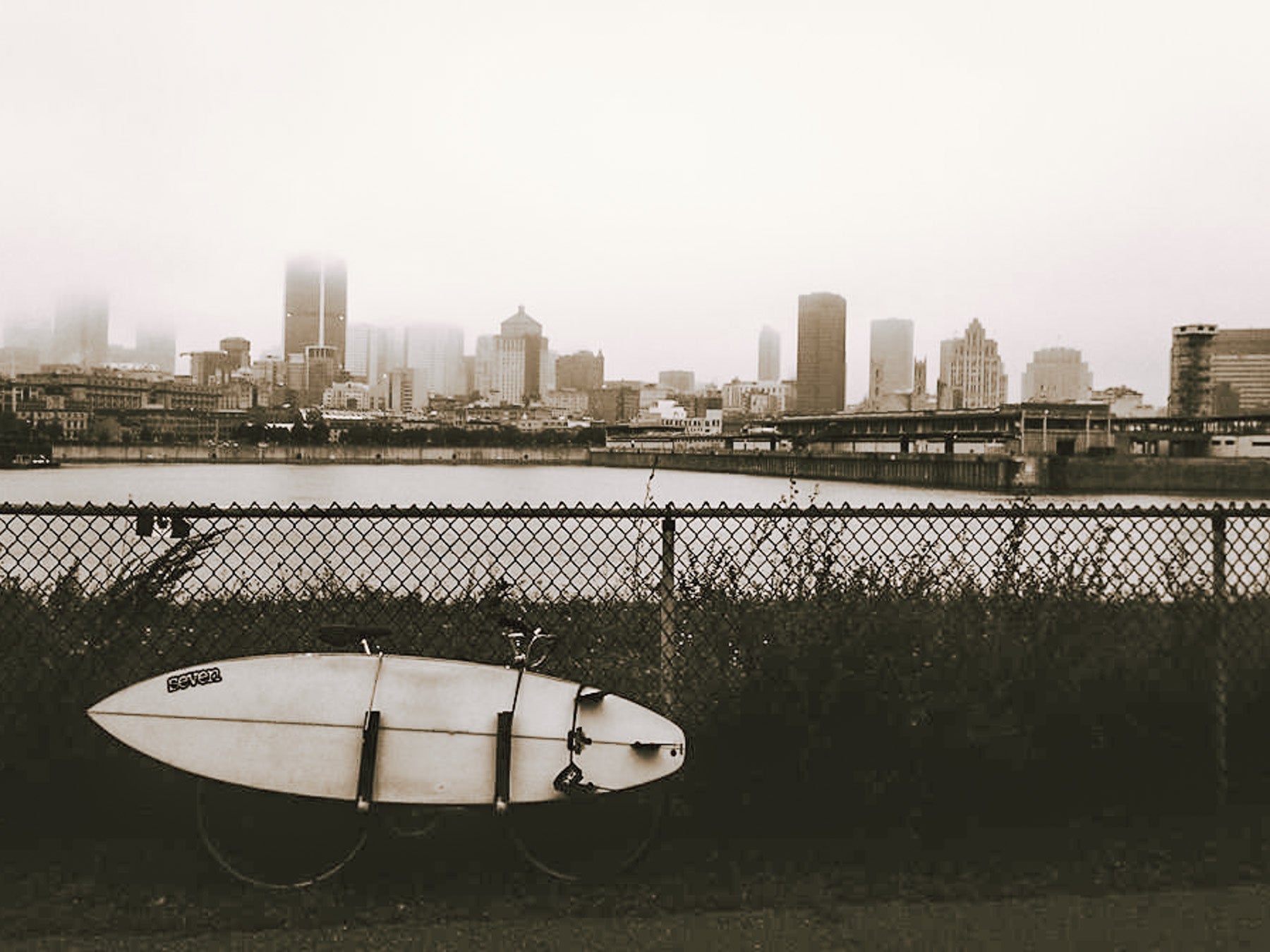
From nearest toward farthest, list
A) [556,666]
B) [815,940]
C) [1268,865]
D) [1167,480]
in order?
[815,940] < [1268,865] < [556,666] < [1167,480]

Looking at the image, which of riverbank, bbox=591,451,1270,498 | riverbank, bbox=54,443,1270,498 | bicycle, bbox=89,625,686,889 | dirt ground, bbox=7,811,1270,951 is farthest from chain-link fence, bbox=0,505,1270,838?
riverbank, bbox=591,451,1270,498

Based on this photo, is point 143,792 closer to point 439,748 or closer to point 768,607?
point 439,748

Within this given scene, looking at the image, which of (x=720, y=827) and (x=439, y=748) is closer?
(x=439, y=748)

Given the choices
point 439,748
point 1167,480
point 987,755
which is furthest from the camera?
point 1167,480

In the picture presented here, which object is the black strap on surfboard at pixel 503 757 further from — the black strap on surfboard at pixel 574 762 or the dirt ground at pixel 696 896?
the dirt ground at pixel 696 896

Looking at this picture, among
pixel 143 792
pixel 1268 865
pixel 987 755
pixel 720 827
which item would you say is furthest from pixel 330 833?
pixel 1268 865

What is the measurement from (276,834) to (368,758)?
2.70 feet

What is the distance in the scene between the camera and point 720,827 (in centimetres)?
484

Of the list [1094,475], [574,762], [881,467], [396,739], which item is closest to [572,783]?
[574,762]

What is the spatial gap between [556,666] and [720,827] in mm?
1329

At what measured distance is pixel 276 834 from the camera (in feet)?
15.4

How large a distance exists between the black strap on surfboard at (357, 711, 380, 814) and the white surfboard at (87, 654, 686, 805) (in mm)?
21

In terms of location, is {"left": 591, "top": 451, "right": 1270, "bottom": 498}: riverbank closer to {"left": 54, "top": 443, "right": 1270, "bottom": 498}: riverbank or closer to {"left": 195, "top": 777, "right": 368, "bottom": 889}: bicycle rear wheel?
{"left": 54, "top": 443, "right": 1270, "bottom": 498}: riverbank

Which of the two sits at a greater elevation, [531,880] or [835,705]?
[835,705]
